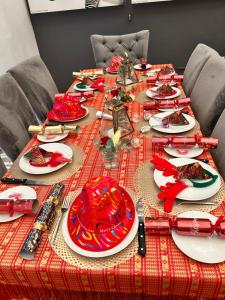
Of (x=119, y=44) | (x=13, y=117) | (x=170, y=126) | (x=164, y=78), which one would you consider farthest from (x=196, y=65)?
(x=13, y=117)

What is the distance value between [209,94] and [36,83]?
1087mm

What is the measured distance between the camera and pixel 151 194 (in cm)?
75

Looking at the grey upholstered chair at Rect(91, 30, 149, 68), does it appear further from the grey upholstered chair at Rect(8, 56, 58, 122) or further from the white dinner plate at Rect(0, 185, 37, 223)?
the white dinner plate at Rect(0, 185, 37, 223)

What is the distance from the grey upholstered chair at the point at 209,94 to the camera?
1227mm

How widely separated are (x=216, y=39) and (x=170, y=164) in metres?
2.58

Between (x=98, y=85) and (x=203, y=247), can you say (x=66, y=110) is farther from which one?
(x=203, y=247)

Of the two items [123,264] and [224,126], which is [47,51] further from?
[123,264]

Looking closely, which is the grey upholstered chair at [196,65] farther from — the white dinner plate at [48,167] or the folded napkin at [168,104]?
the white dinner plate at [48,167]

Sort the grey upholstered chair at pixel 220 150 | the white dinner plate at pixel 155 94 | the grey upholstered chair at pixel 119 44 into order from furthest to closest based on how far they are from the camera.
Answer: the grey upholstered chair at pixel 119 44, the white dinner plate at pixel 155 94, the grey upholstered chair at pixel 220 150

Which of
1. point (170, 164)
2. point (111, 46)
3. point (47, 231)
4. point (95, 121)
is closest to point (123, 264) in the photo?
point (47, 231)

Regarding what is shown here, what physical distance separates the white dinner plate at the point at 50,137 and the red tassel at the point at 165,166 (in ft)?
1.46

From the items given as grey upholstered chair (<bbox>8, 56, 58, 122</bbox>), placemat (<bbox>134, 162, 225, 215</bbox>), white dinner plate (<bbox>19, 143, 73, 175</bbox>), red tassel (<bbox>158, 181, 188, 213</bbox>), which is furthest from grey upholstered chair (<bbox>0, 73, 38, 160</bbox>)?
red tassel (<bbox>158, 181, 188, 213</bbox>)

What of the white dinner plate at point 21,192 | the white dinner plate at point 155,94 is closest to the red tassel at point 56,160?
the white dinner plate at point 21,192

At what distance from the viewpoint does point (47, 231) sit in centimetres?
67
